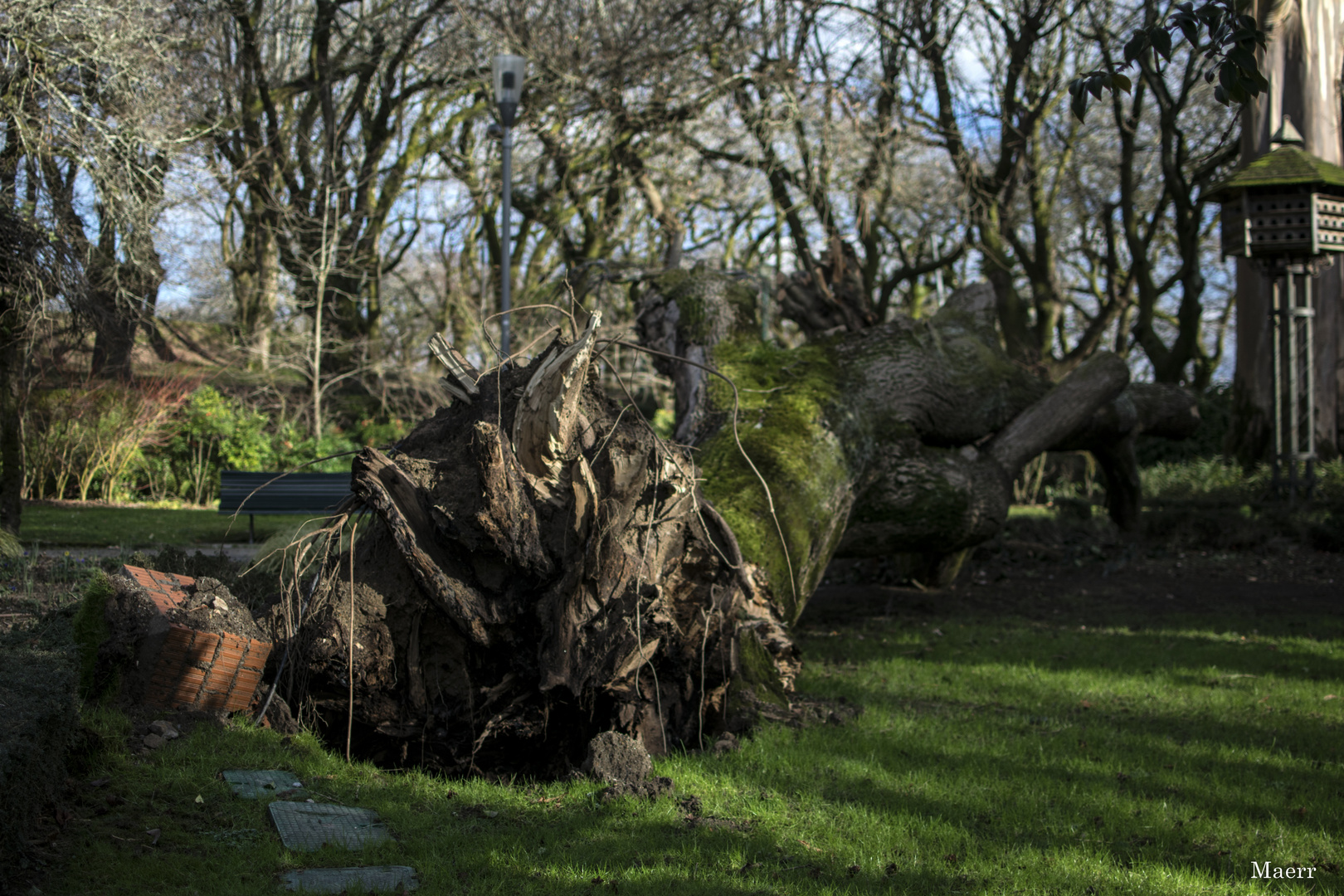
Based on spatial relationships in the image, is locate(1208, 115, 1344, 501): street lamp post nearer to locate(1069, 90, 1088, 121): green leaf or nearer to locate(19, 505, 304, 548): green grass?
locate(1069, 90, 1088, 121): green leaf

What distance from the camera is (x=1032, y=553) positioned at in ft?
35.8

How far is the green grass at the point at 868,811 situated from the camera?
3.08 m

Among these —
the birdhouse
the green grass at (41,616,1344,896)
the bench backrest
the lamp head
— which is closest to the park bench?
the bench backrest

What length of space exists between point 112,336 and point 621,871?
26.3 ft

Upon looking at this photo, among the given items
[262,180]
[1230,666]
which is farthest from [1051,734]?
[262,180]

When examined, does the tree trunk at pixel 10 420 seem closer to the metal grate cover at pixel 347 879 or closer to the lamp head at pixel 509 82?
the lamp head at pixel 509 82

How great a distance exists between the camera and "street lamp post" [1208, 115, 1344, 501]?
988 centimetres

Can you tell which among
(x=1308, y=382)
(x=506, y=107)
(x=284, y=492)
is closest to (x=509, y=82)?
(x=506, y=107)

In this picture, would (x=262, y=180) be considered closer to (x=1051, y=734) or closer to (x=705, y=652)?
(x=705, y=652)

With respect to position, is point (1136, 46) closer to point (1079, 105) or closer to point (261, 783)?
point (1079, 105)

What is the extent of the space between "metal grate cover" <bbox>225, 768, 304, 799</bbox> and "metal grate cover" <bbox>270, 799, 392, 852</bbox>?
10 centimetres

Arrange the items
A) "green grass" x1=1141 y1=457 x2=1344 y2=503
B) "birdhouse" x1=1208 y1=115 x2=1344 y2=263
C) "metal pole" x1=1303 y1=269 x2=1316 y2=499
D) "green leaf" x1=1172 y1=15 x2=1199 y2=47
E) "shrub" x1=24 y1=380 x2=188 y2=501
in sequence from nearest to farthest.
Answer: "green leaf" x1=1172 y1=15 x2=1199 y2=47 < "birdhouse" x1=1208 y1=115 x2=1344 y2=263 < "metal pole" x1=1303 y1=269 x2=1316 y2=499 < "green grass" x1=1141 y1=457 x2=1344 y2=503 < "shrub" x1=24 y1=380 x2=188 y2=501

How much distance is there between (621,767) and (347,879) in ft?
4.53

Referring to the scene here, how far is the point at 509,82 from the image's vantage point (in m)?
10.5
